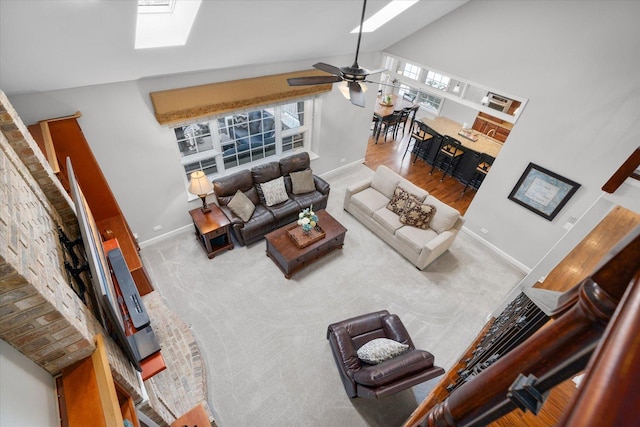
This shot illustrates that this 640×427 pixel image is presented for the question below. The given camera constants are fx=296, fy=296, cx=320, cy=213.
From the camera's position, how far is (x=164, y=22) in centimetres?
273

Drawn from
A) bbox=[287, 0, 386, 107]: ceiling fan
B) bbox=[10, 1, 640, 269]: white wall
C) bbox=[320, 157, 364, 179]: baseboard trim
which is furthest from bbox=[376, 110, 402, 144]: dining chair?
bbox=[287, 0, 386, 107]: ceiling fan

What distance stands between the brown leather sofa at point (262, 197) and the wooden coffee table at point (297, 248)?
15.8 inches

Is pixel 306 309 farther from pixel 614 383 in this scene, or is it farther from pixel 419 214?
pixel 614 383

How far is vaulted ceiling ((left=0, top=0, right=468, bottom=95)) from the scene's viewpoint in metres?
2.08

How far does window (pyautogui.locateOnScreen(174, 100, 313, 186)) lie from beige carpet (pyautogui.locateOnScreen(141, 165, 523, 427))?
1.29 meters

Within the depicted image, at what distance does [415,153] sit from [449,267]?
11.9 ft

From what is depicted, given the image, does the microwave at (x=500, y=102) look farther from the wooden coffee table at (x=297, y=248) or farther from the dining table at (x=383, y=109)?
the wooden coffee table at (x=297, y=248)

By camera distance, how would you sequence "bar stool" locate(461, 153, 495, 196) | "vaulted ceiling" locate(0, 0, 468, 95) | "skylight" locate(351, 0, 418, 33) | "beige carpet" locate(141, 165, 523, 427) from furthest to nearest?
"bar stool" locate(461, 153, 495, 196), "skylight" locate(351, 0, 418, 33), "beige carpet" locate(141, 165, 523, 427), "vaulted ceiling" locate(0, 0, 468, 95)

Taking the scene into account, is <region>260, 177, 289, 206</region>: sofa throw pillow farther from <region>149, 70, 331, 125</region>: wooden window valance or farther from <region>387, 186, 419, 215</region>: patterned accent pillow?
<region>387, 186, 419, 215</region>: patterned accent pillow

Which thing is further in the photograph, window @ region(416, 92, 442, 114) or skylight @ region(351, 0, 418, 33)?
window @ region(416, 92, 442, 114)

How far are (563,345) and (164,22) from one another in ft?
11.5

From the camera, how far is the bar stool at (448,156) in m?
6.42

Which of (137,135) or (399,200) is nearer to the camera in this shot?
(137,135)

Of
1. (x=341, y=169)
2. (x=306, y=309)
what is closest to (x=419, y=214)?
(x=306, y=309)
